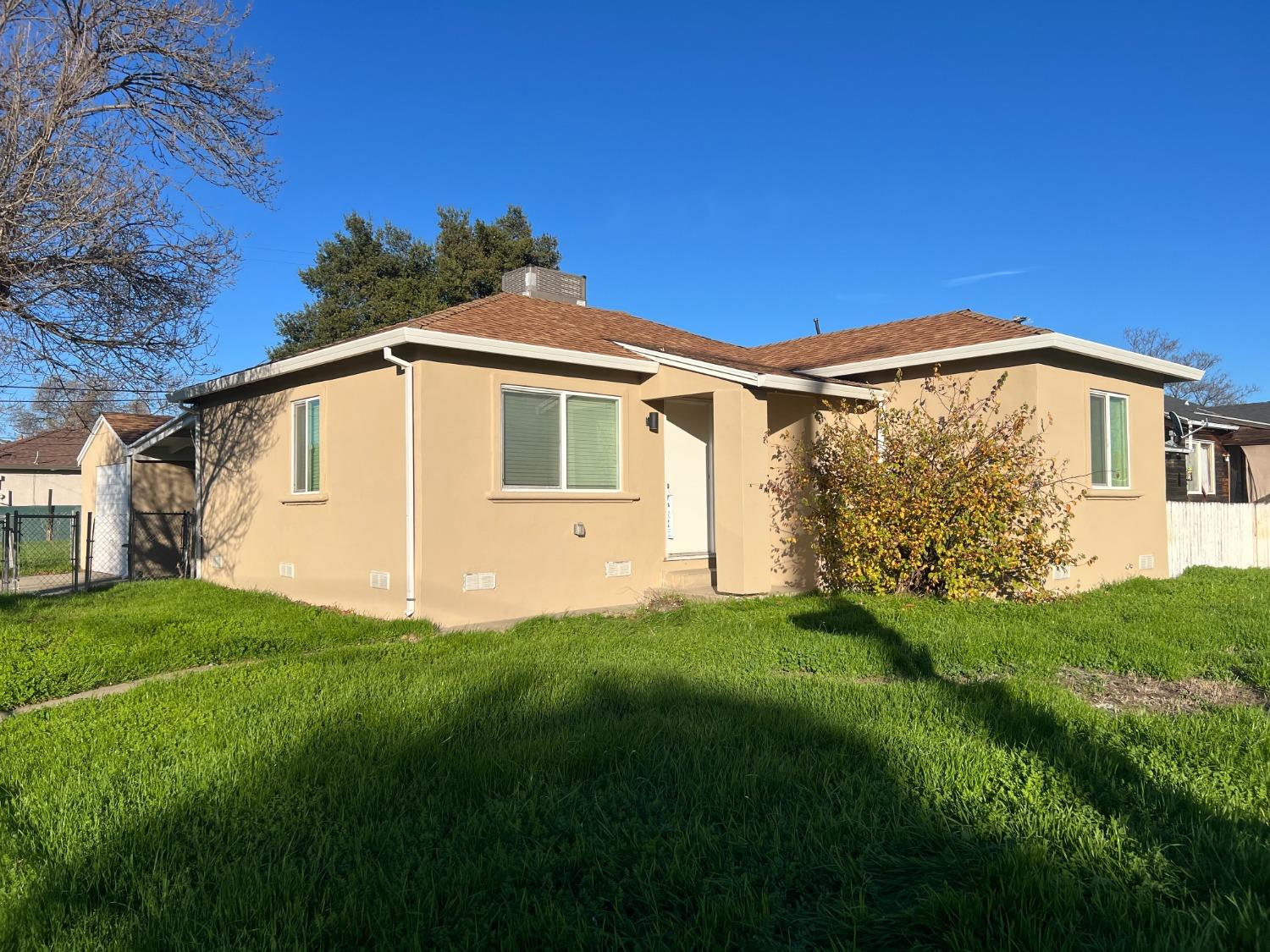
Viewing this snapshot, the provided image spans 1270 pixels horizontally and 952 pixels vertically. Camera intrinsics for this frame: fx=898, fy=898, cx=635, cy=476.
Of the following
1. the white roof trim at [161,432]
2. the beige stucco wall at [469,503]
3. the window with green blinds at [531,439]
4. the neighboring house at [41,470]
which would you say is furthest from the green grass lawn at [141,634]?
the neighboring house at [41,470]

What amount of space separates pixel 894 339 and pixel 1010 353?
2417mm

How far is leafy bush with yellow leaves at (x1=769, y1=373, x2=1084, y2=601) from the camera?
9922 mm

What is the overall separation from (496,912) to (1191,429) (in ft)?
69.2

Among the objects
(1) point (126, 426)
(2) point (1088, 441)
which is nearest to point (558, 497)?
(2) point (1088, 441)

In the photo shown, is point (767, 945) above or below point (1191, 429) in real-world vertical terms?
below

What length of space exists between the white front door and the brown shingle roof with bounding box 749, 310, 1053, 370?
179cm

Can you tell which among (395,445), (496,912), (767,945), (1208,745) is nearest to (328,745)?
(496,912)

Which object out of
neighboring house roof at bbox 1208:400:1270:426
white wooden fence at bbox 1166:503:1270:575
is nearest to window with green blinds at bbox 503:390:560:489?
white wooden fence at bbox 1166:503:1270:575

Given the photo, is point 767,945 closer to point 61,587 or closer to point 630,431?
point 630,431

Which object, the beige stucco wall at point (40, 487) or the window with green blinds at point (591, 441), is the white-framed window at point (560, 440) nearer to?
the window with green blinds at point (591, 441)

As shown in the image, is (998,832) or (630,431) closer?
(998,832)

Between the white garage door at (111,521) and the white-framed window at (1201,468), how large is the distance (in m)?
21.5

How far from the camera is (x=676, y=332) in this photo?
15414 mm

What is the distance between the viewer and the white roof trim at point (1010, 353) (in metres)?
10.6
